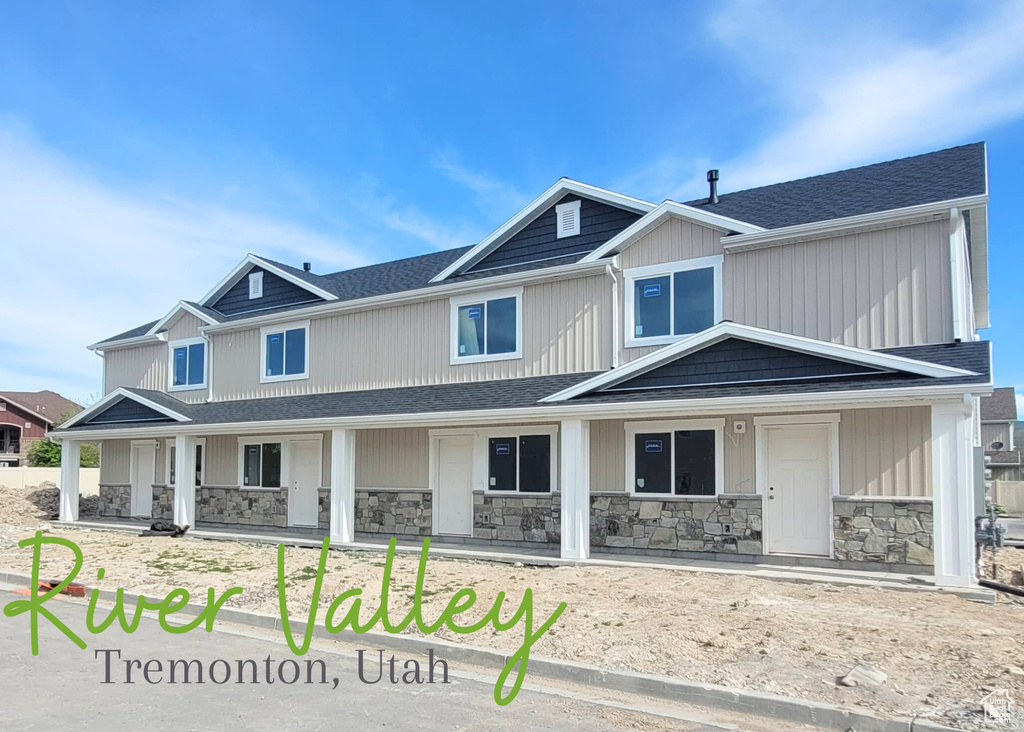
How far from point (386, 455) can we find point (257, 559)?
3709mm

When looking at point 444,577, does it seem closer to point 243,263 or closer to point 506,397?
point 506,397

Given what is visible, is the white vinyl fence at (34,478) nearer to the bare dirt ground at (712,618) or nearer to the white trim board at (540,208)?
the bare dirt ground at (712,618)

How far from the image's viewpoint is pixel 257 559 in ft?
46.7

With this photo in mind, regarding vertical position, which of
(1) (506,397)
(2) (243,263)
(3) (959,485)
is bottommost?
(3) (959,485)

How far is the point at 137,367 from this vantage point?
2311cm

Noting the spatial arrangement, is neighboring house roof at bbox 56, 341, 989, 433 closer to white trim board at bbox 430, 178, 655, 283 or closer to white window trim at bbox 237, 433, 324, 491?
white window trim at bbox 237, 433, 324, 491

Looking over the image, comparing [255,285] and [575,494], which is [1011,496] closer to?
[575,494]

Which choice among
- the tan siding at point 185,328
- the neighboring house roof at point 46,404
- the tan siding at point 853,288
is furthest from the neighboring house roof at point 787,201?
the neighboring house roof at point 46,404

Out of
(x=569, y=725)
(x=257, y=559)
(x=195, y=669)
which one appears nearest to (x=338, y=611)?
(x=195, y=669)

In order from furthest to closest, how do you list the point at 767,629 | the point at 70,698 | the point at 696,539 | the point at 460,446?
1. the point at 460,446
2. the point at 696,539
3. the point at 767,629
4. the point at 70,698

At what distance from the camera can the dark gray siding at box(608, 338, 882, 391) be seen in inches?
449

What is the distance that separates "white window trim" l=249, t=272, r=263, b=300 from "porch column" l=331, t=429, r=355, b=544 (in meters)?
6.99

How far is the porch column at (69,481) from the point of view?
2133cm

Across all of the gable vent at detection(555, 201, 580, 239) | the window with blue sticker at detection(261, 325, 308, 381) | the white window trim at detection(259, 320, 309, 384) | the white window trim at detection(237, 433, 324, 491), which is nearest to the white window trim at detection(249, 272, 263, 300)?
the white window trim at detection(259, 320, 309, 384)
